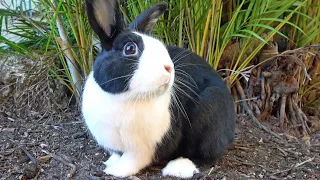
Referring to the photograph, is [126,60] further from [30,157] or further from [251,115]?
[251,115]

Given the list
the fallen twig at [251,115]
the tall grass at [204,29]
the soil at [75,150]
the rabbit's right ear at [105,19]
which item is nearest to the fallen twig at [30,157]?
the soil at [75,150]

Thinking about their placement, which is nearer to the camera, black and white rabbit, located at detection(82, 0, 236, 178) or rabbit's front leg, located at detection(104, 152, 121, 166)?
black and white rabbit, located at detection(82, 0, 236, 178)

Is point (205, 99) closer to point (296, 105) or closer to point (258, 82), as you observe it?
point (258, 82)

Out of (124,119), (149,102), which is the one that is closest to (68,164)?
(124,119)

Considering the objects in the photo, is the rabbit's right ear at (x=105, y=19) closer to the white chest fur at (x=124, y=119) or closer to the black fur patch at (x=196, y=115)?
the white chest fur at (x=124, y=119)

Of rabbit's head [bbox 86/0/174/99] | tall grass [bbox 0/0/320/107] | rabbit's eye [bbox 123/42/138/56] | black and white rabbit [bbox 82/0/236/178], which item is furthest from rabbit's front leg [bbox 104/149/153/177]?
tall grass [bbox 0/0/320/107]

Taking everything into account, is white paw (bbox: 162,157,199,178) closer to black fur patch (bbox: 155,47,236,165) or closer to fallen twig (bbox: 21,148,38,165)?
black fur patch (bbox: 155,47,236,165)
